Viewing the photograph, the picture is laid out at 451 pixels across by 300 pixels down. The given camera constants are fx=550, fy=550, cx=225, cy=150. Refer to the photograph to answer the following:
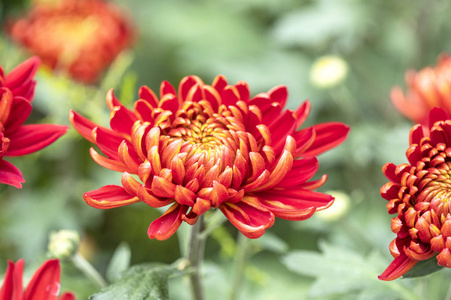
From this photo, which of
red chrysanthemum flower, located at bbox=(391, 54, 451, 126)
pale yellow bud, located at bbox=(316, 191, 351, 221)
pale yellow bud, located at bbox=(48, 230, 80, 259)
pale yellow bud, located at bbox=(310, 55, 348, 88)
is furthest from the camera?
pale yellow bud, located at bbox=(310, 55, 348, 88)

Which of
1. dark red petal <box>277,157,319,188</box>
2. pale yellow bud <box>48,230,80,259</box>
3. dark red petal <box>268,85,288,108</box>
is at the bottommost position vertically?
pale yellow bud <box>48,230,80,259</box>

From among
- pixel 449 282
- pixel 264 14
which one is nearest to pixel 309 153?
pixel 449 282

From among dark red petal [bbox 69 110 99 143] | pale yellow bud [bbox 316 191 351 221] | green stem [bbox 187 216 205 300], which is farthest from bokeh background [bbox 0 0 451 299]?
dark red petal [bbox 69 110 99 143]

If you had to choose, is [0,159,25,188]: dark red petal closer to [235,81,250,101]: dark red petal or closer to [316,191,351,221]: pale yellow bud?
[235,81,250,101]: dark red petal

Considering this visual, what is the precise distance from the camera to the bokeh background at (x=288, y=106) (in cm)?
101

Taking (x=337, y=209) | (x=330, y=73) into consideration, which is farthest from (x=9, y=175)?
(x=330, y=73)

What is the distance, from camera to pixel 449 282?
98cm

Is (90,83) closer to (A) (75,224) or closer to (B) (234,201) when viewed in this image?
(A) (75,224)

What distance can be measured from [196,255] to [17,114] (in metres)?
0.29

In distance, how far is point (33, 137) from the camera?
71 cm

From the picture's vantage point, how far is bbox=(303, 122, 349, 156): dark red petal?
2.27ft

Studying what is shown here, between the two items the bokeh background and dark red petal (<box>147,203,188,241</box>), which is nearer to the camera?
dark red petal (<box>147,203,188,241</box>)

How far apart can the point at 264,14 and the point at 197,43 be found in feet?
0.89

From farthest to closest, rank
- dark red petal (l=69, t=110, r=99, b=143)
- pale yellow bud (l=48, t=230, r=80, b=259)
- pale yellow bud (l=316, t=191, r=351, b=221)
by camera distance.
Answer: pale yellow bud (l=316, t=191, r=351, b=221), pale yellow bud (l=48, t=230, r=80, b=259), dark red petal (l=69, t=110, r=99, b=143)
